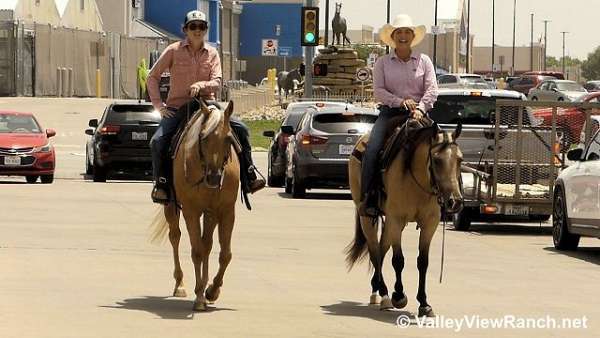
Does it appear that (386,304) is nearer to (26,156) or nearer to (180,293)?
(180,293)

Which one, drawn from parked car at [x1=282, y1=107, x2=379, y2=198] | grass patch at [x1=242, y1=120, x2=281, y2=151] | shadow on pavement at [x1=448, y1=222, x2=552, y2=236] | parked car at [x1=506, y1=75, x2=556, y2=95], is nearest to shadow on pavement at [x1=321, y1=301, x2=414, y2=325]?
shadow on pavement at [x1=448, y1=222, x2=552, y2=236]

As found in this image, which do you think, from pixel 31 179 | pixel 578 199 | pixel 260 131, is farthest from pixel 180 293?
pixel 260 131

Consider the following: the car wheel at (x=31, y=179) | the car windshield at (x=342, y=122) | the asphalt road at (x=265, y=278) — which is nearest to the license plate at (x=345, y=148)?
the car windshield at (x=342, y=122)

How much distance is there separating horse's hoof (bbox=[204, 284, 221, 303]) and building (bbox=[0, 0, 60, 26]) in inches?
2130

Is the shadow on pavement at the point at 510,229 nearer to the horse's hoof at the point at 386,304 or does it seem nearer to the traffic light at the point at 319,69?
the horse's hoof at the point at 386,304

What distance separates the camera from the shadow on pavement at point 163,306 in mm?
13336

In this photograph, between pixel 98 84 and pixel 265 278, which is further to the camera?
pixel 98 84

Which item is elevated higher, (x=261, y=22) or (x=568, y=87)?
(x=261, y=22)

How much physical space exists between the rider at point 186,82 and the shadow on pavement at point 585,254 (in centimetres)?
628

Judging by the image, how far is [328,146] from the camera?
30625 mm

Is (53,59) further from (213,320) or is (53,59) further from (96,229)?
(213,320)

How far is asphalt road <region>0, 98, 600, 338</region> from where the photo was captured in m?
12.8

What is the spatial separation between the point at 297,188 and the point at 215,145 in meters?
17.4

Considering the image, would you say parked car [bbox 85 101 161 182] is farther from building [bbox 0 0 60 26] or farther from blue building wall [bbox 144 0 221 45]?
blue building wall [bbox 144 0 221 45]
